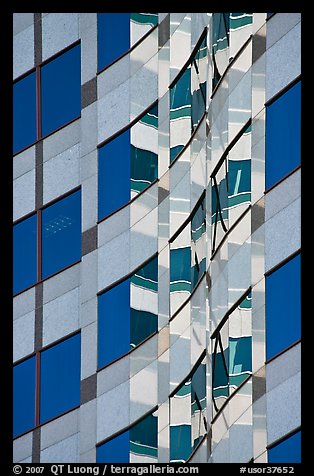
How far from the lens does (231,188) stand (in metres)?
19.6

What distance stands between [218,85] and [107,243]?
4381mm

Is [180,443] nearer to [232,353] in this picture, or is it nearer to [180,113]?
[232,353]

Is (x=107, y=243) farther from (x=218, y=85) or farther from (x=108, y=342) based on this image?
(x=218, y=85)

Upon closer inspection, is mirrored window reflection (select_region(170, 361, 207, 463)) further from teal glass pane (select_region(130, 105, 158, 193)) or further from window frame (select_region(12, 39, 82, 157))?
window frame (select_region(12, 39, 82, 157))

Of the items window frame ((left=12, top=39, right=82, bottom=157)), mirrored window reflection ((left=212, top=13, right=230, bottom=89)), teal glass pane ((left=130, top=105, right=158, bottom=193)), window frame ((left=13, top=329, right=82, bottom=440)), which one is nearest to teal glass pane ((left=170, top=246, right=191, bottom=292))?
teal glass pane ((left=130, top=105, right=158, bottom=193))

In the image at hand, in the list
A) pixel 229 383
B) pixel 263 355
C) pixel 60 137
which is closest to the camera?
pixel 263 355

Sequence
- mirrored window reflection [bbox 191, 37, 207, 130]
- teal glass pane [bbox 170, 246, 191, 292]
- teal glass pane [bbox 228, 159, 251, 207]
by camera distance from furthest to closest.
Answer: teal glass pane [bbox 170, 246, 191, 292]
mirrored window reflection [bbox 191, 37, 207, 130]
teal glass pane [bbox 228, 159, 251, 207]

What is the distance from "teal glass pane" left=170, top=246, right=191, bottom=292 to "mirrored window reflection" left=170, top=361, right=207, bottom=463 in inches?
65.4

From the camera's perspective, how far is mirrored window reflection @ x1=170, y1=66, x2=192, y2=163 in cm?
2195

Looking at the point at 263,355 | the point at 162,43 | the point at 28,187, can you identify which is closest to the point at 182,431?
the point at 263,355

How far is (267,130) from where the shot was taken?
1802 centimetres

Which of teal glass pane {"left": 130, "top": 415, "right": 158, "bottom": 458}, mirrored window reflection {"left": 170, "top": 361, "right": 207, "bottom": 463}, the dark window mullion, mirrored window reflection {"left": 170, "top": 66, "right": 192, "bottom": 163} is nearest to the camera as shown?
mirrored window reflection {"left": 170, "top": 361, "right": 207, "bottom": 463}

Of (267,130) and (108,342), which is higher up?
(267,130)

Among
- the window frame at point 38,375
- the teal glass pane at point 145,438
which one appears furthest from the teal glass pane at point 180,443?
the window frame at point 38,375
